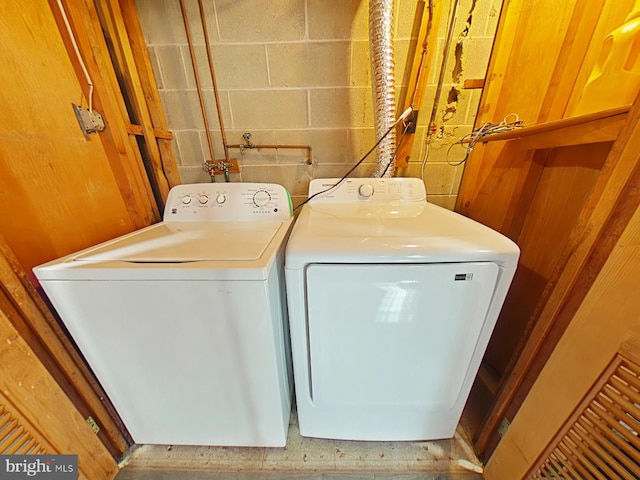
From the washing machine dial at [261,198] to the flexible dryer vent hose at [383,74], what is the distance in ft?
2.12

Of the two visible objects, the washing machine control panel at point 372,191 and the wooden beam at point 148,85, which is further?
the washing machine control panel at point 372,191

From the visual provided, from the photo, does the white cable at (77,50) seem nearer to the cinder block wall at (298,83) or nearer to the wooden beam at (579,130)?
the cinder block wall at (298,83)

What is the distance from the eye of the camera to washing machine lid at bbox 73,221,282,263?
2.25ft

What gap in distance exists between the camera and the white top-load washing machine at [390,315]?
0.64m

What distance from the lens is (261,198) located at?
3.60ft

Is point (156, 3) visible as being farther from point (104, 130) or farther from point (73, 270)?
point (73, 270)

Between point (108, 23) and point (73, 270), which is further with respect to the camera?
point (108, 23)

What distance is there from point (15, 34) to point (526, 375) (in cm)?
205

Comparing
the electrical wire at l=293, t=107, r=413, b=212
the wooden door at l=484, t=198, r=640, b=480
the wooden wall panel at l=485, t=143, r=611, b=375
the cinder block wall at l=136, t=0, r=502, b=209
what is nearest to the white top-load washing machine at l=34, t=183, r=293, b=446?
the electrical wire at l=293, t=107, r=413, b=212

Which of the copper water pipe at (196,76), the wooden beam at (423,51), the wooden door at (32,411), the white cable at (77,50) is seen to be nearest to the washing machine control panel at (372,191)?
the wooden beam at (423,51)

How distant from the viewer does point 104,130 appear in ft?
3.16

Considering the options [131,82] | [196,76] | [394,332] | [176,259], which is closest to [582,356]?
[394,332]

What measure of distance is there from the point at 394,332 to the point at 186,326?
2.24ft

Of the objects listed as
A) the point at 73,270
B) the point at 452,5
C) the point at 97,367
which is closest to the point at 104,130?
the point at 73,270
